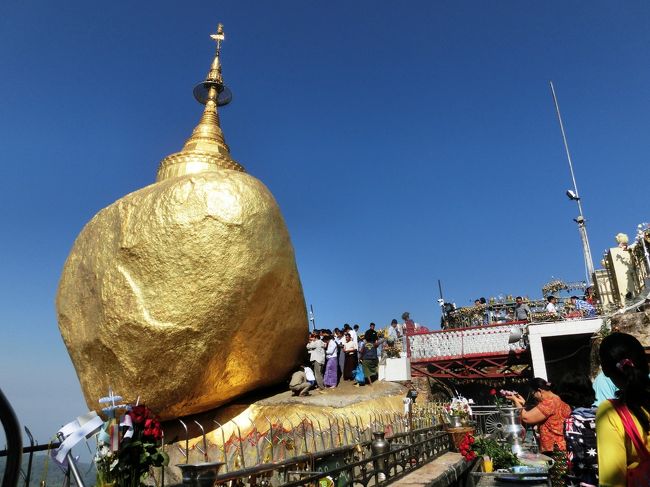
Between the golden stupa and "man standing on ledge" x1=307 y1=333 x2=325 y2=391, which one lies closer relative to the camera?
the golden stupa

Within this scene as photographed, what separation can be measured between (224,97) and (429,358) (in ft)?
37.6

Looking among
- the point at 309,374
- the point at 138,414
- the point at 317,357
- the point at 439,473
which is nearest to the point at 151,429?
the point at 138,414

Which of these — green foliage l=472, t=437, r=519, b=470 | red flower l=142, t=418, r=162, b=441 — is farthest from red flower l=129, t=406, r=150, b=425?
green foliage l=472, t=437, r=519, b=470

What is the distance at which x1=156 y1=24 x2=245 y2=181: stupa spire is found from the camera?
34.9ft

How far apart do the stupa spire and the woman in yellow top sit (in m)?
9.01

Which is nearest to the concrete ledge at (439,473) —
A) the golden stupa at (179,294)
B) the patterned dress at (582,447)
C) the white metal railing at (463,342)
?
the patterned dress at (582,447)

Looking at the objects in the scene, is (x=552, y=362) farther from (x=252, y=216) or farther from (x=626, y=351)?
(x=626, y=351)

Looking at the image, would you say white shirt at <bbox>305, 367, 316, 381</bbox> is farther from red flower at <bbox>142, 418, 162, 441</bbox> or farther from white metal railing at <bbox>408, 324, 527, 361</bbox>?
white metal railing at <bbox>408, 324, 527, 361</bbox>

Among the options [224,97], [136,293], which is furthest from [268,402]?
[224,97]

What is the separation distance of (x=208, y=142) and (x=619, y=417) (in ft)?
35.9

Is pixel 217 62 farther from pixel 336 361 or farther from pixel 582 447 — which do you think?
pixel 582 447

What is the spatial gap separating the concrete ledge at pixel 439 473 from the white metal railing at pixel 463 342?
31.0ft

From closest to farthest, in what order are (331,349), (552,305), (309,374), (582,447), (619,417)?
(619,417), (582,447), (309,374), (331,349), (552,305)

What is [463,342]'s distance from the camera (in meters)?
16.2
